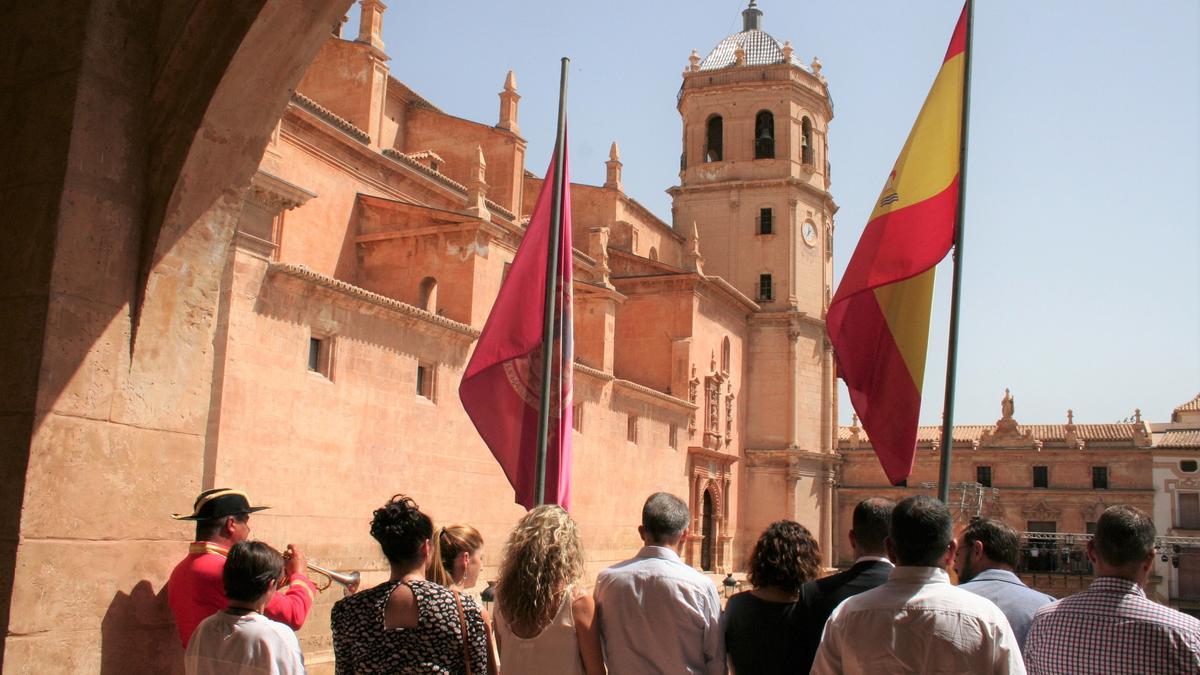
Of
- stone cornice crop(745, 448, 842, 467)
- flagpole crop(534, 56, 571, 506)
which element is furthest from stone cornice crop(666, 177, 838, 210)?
flagpole crop(534, 56, 571, 506)

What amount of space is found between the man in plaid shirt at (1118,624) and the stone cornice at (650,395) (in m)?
21.1

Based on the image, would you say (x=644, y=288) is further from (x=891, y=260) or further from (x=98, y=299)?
(x=98, y=299)

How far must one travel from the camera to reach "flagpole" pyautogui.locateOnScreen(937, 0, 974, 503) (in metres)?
5.22

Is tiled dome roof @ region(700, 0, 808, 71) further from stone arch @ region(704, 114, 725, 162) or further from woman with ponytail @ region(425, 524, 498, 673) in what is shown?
woman with ponytail @ region(425, 524, 498, 673)

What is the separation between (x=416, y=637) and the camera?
3.16m

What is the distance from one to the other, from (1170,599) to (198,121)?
43.6m

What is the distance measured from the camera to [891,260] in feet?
19.6

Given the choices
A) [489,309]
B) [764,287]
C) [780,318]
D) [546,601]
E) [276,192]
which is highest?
[764,287]

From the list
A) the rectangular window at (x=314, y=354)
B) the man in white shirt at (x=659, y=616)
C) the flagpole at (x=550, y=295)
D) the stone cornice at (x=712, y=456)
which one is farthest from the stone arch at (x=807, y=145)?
the man in white shirt at (x=659, y=616)

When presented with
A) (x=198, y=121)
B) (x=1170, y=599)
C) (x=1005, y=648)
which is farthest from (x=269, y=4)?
(x=1170, y=599)

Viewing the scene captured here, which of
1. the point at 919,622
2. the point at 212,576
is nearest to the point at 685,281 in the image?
the point at 212,576

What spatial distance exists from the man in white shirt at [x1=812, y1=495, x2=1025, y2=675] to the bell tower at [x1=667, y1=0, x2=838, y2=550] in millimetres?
32572

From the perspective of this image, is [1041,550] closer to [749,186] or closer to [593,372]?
[749,186]

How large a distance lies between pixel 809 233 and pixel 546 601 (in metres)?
35.2
